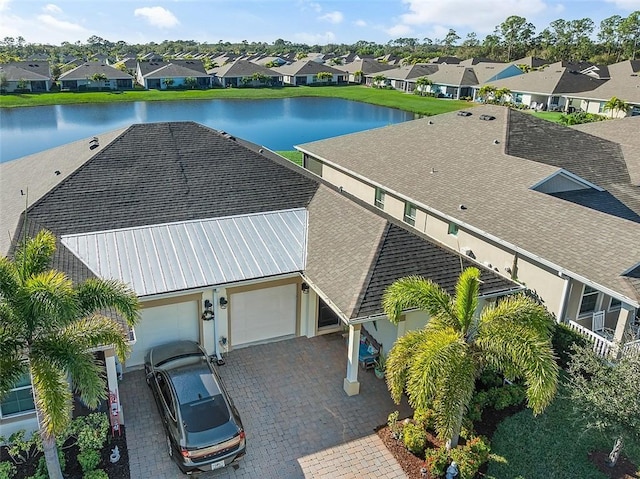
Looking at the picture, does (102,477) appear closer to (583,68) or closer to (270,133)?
(270,133)

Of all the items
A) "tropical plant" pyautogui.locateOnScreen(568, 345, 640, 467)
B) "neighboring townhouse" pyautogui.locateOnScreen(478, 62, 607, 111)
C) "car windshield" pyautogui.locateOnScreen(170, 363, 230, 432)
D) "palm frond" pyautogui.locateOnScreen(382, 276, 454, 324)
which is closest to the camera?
"tropical plant" pyautogui.locateOnScreen(568, 345, 640, 467)

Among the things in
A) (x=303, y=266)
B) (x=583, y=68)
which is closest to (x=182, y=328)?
(x=303, y=266)

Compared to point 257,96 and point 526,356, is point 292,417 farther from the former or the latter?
point 257,96

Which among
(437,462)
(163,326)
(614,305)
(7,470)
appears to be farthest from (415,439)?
(614,305)

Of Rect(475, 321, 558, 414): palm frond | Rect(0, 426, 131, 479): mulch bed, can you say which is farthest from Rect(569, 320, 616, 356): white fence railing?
Rect(0, 426, 131, 479): mulch bed

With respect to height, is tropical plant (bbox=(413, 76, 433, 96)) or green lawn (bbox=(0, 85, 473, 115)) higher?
tropical plant (bbox=(413, 76, 433, 96))

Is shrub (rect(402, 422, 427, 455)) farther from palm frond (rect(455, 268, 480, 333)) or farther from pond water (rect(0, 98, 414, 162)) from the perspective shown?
pond water (rect(0, 98, 414, 162))
